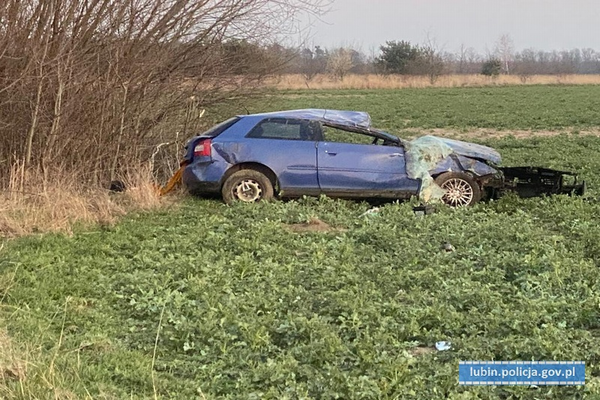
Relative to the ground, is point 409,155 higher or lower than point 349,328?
higher

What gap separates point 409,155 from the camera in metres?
9.40

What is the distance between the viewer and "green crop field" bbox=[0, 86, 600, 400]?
12.6 ft

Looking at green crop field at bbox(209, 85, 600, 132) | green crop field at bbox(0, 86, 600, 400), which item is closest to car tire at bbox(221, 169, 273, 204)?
green crop field at bbox(0, 86, 600, 400)

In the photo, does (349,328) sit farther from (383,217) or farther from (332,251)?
(383,217)

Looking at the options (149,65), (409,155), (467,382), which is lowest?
(467,382)

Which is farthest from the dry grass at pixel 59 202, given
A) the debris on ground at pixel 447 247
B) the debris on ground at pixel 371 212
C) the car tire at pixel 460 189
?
the debris on ground at pixel 447 247

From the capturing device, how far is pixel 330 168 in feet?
30.6

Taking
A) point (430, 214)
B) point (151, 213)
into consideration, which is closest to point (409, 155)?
point (430, 214)

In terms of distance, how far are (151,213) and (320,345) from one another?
5121mm

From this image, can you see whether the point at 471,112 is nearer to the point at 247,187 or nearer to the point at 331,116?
the point at 331,116

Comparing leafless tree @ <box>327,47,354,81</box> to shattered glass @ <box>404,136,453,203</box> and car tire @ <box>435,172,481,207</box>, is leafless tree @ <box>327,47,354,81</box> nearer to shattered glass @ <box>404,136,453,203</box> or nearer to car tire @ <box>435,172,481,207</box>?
shattered glass @ <box>404,136,453,203</box>

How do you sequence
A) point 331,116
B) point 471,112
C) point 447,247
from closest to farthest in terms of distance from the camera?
1. point 447,247
2. point 331,116
3. point 471,112

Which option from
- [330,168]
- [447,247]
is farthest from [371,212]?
[447,247]

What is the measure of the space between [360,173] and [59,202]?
162 inches
